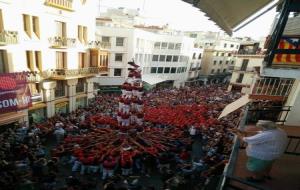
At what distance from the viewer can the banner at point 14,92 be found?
15533 millimetres

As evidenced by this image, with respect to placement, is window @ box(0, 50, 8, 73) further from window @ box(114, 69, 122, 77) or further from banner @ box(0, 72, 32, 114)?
window @ box(114, 69, 122, 77)

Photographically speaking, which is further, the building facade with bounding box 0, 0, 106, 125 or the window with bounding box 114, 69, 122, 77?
the window with bounding box 114, 69, 122, 77

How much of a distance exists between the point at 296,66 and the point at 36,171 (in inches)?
471

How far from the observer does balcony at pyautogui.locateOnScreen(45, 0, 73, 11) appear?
65.8ft

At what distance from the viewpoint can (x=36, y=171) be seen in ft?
37.8

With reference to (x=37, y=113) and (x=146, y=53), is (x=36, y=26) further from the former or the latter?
(x=146, y=53)

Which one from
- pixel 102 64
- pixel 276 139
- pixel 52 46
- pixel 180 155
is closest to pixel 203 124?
pixel 180 155

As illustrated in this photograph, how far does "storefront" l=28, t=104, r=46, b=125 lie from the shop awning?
1.63 metres

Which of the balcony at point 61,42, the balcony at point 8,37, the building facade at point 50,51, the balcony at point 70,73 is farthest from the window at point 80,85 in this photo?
the balcony at point 8,37

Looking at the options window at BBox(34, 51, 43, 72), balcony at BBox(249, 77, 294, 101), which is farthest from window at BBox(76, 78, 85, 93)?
balcony at BBox(249, 77, 294, 101)

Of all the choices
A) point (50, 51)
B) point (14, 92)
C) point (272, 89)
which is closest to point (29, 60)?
point (50, 51)

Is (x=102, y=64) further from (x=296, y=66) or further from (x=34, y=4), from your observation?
(x=296, y=66)

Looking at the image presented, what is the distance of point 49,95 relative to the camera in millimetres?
21578

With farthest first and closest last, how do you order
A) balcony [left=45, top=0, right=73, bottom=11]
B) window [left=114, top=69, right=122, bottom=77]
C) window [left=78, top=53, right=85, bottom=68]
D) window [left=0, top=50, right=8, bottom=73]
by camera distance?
1. window [left=114, top=69, right=122, bottom=77]
2. window [left=78, top=53, right=85, bottom=68]
3. balcony [left=45, top=0, right=73, bottom=11]
4. window [left=0, top=50, right=8, bottom=73]
